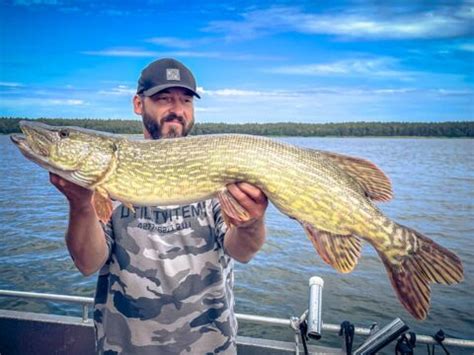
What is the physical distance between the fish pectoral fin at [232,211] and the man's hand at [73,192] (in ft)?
2.04

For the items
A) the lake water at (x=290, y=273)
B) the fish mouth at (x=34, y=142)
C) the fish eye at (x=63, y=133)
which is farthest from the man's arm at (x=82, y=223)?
the lake water at (x=290, y=273)

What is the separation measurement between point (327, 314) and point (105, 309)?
4.70m

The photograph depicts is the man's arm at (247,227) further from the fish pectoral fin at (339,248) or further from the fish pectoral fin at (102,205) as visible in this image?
the fish pectoral fin at (102,205)

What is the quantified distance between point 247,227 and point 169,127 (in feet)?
2.61

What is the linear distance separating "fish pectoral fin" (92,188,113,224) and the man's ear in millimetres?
724

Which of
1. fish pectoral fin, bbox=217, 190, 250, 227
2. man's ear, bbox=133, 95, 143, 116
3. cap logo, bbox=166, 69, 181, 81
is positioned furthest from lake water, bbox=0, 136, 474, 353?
fish pectoral fin, bbox=217, 190, 250, 227

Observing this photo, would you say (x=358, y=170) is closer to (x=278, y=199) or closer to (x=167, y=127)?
(x=278, y=199)

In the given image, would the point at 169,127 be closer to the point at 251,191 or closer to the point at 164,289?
the point at 251,191

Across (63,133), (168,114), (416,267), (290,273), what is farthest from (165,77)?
(290,273)

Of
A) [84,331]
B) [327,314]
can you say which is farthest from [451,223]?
[84,331]

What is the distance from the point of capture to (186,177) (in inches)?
83.4

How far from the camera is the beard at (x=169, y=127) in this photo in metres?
2.52

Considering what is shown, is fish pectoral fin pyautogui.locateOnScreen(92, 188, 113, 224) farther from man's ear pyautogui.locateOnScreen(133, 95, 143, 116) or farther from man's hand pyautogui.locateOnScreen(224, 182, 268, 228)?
man's ear pyautogui.locateOnScreen(133, 95, 143, 116)

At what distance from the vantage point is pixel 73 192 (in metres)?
1.99
